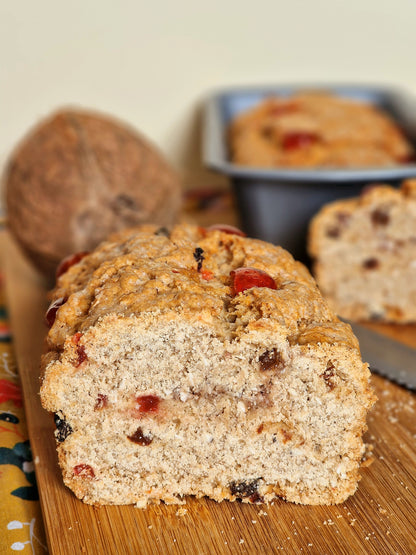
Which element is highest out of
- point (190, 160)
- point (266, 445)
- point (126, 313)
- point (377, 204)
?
point (126, 313)

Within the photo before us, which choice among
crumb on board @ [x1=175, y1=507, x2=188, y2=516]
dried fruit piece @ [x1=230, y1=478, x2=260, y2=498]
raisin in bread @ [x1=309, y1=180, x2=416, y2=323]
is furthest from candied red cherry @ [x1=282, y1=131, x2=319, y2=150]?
crumb on board @ [x1=175, y1=507, x2=188, y2=516]

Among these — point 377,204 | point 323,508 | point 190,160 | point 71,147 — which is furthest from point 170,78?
point 323,508

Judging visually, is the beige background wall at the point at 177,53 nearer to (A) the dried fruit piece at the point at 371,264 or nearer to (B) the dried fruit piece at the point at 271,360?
(A) the dried fruit piece at the point at 371,264

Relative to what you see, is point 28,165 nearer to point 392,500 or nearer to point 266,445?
point 266,445

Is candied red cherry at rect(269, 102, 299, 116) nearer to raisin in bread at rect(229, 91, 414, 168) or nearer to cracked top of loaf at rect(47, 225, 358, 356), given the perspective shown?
raisin in bread at rect(229, 91, 414, 168)

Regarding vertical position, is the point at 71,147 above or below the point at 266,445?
above

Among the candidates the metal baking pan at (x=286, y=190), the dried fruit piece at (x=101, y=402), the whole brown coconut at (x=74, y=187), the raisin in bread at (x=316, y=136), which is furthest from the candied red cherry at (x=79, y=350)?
the raisin in bread at (x=316, y=136)

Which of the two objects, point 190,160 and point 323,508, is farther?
point 190,160

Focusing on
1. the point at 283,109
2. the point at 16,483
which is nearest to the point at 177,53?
the point at 283,109
